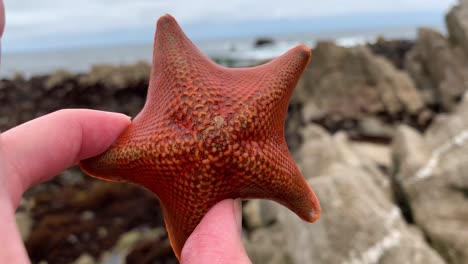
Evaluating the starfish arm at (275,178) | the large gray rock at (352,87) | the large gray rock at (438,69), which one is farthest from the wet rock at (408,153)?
the large gray rock at (438,69)

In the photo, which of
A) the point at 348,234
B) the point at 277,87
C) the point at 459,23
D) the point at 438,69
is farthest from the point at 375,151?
the point at 277,87

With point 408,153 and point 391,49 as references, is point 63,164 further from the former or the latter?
point 391,49

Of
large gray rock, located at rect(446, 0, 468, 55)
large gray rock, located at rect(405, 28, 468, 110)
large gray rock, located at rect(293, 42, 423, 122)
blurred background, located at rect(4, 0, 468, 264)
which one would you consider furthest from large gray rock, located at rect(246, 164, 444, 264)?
large gray rock, located at rect(446, 0, 468, 55)

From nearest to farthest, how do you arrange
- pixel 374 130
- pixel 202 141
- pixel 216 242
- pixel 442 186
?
1. pixel 216 242
2. pixel 202 141
3. pixel 442 186
4. pixel 374 130

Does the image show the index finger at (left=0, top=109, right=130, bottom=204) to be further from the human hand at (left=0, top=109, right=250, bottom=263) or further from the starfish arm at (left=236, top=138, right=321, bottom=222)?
the starfish arm at (left=236, top=138, right=321, bottom=222)

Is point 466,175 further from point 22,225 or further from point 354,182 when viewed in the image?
point 22,225

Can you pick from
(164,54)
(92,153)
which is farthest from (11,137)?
(164,54)
